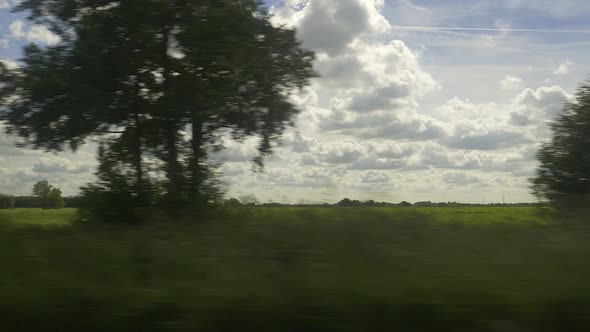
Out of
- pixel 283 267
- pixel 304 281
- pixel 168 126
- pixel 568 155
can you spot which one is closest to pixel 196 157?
pixel 168 126

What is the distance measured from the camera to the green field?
4652 mm

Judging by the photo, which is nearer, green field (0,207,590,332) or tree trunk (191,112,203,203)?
green field (0,207,590,332)

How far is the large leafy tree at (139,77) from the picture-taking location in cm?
1822

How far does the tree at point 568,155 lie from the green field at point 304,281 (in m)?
21.6

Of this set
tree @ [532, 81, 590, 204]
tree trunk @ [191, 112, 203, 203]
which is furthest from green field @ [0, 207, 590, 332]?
tree @ [532, 81, 590, 204]

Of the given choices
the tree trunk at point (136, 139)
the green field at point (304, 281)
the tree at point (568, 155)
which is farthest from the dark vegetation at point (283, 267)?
the tree at point (568, 155)

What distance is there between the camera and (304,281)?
16.7ft

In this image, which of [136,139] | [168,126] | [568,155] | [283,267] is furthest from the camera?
[568,155]

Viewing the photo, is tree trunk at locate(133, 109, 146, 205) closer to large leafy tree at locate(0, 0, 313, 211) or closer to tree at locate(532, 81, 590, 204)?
large leafy tree at locate(0, 0, 313, 211)

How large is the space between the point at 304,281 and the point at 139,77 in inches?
624

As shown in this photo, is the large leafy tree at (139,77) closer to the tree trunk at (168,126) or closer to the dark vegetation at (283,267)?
the tree trunk at (168,126)

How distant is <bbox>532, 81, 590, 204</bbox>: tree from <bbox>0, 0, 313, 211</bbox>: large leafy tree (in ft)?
51.2

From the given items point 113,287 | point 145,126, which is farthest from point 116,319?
point 145,126

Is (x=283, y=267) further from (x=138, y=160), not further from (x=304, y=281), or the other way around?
(x=138, y=160)
